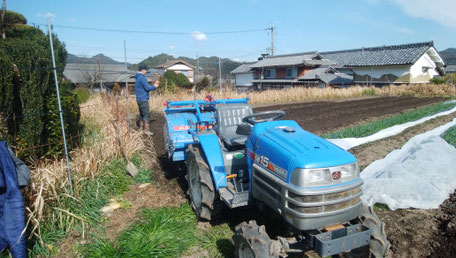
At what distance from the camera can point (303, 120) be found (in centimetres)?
1065

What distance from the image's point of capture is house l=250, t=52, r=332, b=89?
93.7 feet

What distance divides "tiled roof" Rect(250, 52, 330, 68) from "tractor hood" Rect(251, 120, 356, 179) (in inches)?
1050

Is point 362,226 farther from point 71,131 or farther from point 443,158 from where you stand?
point 71,131

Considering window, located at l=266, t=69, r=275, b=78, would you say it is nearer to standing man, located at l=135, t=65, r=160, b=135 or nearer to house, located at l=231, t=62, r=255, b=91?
house, located at l=231, t=62, r=255, b=91

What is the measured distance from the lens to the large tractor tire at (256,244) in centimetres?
232

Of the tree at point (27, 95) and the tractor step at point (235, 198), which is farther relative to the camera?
the tree at point (27, 95)

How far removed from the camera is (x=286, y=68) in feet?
99.3

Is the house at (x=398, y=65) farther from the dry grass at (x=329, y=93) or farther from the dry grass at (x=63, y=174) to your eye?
the dry grass at (x=63, y=174)

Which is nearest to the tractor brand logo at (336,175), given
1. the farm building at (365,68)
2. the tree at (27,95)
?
the tree at (27,95)

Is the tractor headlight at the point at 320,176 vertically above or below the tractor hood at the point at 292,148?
below

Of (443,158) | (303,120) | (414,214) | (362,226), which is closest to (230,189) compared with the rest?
(362,226)

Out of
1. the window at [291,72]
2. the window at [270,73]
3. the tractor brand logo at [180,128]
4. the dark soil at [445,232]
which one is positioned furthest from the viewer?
the window at [270,73]

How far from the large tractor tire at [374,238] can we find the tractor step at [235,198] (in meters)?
1.12

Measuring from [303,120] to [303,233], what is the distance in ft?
28.0
